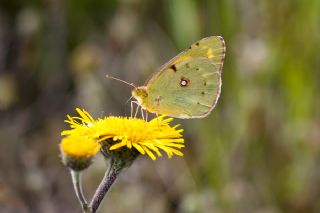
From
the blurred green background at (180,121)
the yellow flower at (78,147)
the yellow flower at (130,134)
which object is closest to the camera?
the yellow flower at (78,147)

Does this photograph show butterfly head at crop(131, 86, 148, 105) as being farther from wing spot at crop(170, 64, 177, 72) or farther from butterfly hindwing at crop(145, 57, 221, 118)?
wing spot at crop(170, 64, 177, 72)

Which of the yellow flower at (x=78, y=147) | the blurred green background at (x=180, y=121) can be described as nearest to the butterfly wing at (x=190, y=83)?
the yellow flower at (x=78, y=147)

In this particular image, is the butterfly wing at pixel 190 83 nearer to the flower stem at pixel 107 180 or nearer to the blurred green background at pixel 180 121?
the flower stem at pixel 107 180

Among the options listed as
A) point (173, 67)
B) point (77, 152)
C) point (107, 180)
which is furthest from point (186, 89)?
point (77, 152)

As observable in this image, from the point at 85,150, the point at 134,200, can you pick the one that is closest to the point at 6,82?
the point at 134,200

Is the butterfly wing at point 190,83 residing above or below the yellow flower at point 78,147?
below

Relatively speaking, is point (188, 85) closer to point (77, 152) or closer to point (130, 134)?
point (130, 134)

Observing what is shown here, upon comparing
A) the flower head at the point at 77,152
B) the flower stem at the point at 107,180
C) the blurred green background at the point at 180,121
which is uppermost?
the flower head at the point at 77,152
